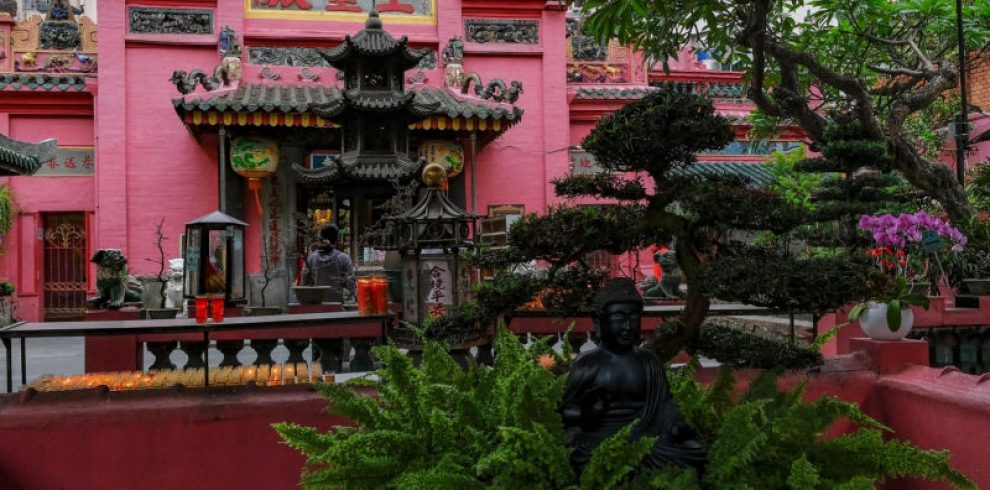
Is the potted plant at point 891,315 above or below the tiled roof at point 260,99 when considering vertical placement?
below

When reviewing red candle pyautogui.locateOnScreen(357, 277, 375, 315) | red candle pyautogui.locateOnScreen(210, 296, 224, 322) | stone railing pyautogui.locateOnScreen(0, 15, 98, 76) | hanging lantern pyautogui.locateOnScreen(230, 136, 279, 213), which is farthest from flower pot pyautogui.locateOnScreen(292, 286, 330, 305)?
stone railing pyautogui.locateOnScreen(0, 15, 98, 76)

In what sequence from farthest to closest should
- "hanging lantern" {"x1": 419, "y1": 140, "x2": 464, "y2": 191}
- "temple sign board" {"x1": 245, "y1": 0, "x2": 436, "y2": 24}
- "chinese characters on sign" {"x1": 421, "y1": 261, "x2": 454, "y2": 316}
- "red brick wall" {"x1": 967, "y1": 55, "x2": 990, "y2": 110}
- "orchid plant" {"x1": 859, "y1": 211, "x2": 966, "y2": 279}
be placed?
"red brick wall" {"x1": 967, "y1": 55, "x2": 990, "y2": 110}, "temple sign board" {"x1": 245, "y1": 0, "x2": 436, "y2": 24}, "hanging lantern" {"x1": 419, "y1": 140, "x2": 464, "y2": 191}, "chinese characters on sign" {"x1": 421, "y1": 261, "x2": 454, "y2": 316}, "orchid plant" {"x1": 859, "y1": 211, "x2": 966, "y2": 279}

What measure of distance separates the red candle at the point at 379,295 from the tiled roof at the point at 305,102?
5047mm

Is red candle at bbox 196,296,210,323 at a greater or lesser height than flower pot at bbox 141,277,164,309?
greater

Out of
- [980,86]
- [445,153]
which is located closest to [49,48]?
[445,153]

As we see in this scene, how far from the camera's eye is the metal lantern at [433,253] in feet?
24.9

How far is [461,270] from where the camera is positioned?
785 cm

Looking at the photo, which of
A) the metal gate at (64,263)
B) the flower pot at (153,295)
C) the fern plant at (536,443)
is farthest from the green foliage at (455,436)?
the metal gate at (64,263)

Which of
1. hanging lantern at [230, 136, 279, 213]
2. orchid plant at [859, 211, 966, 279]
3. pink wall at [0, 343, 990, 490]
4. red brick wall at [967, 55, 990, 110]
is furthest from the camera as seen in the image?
red brick wall at [967, 55, 990, 110]

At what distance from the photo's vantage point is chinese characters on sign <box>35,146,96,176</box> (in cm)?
1420

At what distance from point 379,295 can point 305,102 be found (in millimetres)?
7608

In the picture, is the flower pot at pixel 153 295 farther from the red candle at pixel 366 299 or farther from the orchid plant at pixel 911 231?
the orchid plant at pixel 911 231

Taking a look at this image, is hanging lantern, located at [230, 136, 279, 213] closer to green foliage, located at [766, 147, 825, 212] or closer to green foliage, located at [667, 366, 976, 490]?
green foliage, located at [766, 147, 825, 212]

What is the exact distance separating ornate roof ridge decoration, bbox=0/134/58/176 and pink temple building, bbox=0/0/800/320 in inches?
175
